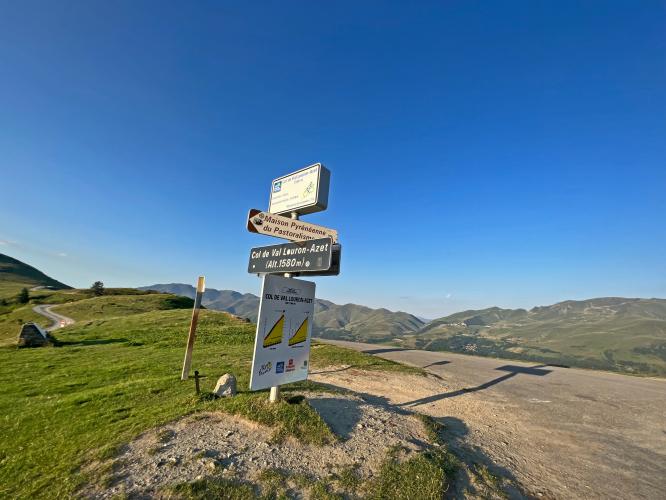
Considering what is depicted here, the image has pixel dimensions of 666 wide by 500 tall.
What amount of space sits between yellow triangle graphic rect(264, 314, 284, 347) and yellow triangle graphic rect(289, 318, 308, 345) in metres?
0.35

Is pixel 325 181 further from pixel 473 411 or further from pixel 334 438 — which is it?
pixel 473 411

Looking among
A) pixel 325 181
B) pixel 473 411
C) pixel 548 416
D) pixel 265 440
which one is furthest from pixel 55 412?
pixel 548 416

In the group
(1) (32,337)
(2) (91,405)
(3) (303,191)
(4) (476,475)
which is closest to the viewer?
(4) (476,475)

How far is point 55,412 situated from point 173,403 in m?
2.96

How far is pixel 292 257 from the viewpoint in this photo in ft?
22.2

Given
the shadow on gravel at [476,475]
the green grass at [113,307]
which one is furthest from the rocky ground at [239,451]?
the green grass at [113,307]

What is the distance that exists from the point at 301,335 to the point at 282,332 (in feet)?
1.88

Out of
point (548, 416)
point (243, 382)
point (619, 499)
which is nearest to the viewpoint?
point (619, 499)

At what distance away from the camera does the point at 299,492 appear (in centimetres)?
450

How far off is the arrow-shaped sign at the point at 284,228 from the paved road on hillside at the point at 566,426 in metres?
5.99

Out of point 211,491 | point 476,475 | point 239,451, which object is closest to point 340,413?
point 239,451

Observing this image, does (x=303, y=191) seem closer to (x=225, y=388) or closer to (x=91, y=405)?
(x=225, y=388)

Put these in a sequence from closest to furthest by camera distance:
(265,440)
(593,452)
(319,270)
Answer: (265,440), (319,270), (593,452)

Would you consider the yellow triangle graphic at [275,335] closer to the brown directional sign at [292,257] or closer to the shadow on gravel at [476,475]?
the brown directional sign at [292,257]
